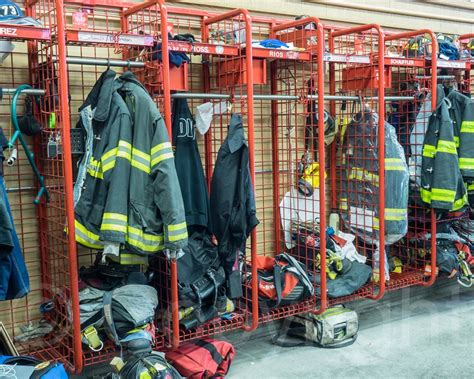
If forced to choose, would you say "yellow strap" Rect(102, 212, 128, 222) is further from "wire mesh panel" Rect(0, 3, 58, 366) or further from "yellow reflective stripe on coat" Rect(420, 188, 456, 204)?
"yellow reflective stripe on coat" Rect(420, 188, 456, 204)

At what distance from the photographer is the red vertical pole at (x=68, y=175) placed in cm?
292

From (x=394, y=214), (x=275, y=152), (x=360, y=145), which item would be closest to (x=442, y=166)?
(x=394, y=214)

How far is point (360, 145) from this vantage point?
15.2 ft

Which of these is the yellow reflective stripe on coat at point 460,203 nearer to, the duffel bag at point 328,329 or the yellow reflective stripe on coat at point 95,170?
the duffel bag at point 328,329

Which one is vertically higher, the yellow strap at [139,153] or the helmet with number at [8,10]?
the helmet with number at [8,10]

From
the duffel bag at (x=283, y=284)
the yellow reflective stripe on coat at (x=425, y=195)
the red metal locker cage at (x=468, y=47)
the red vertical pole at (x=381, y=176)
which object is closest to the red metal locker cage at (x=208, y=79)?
the duffel bag at (x=283, y=284)

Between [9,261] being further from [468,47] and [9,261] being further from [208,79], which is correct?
[468,47]

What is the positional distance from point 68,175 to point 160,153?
0.48 m

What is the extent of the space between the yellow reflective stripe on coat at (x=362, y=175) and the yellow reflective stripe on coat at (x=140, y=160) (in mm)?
2075

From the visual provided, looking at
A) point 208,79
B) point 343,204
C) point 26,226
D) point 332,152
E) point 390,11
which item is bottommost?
point 343,204

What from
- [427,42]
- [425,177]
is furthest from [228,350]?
[427,42]

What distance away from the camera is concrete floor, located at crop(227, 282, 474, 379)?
3760 mm

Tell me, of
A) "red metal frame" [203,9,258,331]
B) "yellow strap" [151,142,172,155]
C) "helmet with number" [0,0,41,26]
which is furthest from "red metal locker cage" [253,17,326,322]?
"helmet with number" [0,0,41,26]

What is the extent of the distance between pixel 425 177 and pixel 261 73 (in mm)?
1680
